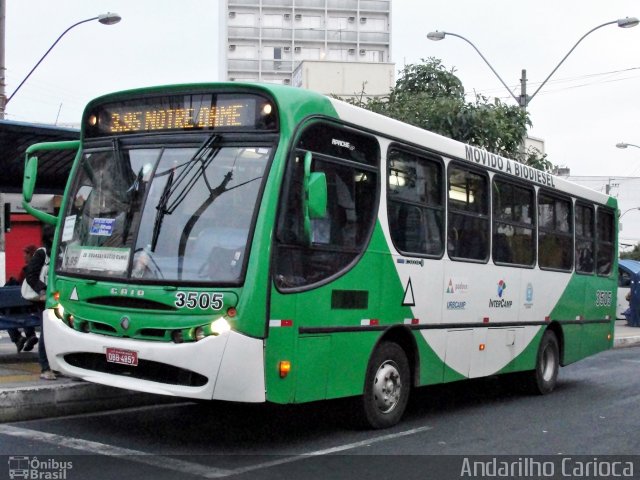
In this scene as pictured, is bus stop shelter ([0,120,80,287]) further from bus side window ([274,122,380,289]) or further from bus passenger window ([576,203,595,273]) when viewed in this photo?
bus passenger window ([576,203,595,273])

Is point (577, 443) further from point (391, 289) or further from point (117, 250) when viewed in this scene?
point (117, 250)

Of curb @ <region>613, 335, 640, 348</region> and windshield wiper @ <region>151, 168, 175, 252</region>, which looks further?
curb @ <region>613, 335, 640, 348</region>

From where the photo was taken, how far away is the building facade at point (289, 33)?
306 feet

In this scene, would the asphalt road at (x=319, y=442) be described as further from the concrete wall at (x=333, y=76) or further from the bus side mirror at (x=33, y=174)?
the concrete wall at (x=333, y=76)

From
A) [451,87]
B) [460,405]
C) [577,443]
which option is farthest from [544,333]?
[451,87]

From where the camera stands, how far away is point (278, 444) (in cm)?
809

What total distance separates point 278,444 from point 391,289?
1831 mm

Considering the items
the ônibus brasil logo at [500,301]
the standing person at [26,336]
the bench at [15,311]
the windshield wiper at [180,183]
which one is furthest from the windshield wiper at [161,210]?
the ônibus brasil logo at [500,301]

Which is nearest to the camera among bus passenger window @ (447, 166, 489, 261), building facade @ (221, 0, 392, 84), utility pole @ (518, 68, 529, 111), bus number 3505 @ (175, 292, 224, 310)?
bus number 3505 @ (175, 292, 224, 310)

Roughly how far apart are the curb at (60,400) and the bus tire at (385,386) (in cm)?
256

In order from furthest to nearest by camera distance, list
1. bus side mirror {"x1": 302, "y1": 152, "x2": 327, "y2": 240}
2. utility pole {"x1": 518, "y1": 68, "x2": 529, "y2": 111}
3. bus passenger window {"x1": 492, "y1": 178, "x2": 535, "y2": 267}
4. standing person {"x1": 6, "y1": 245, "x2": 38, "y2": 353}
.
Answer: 1. utility pole {"x1": 518, "y1": 68, "x2": 529, "y2": 111}
2. standing person {"x1": 6, "y1": 245, "x2": 38, "y2": 353}
3. bus passenger window {"x1": 492, "y1": 178, "x2": 535, "y2": 267}
4. bus side mirror {"x1": 302, "y1": 152, "x2": 327, "y2": 240}

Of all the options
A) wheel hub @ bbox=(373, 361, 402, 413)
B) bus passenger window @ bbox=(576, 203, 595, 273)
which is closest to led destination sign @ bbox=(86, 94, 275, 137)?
wheel hub @ bbox=(373, 361, 402, 413)

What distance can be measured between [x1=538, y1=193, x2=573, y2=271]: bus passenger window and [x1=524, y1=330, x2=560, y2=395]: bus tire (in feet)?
3.35

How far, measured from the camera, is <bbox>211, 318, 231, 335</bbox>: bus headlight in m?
7.12
